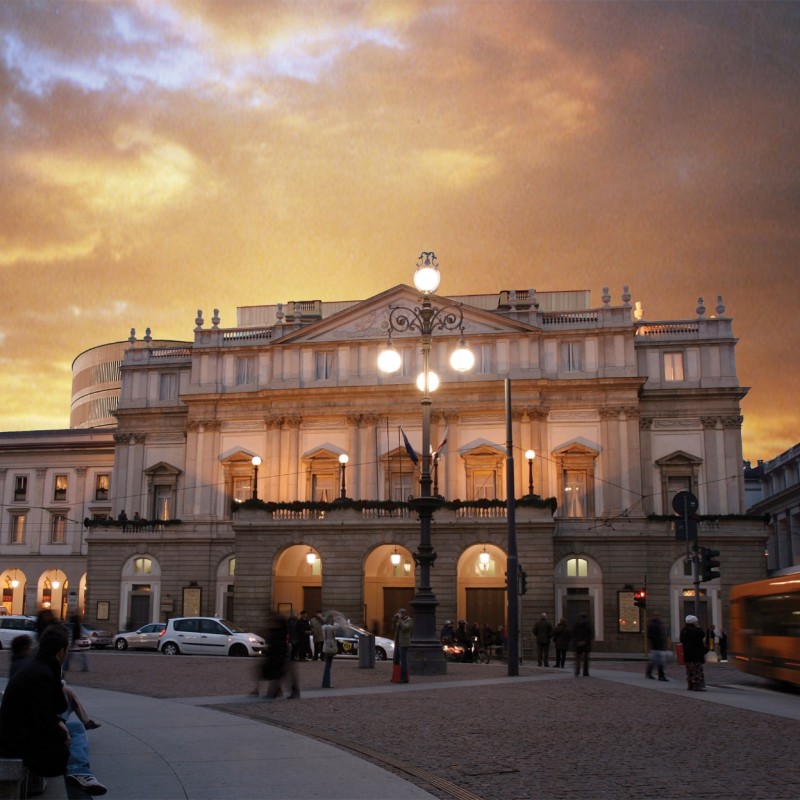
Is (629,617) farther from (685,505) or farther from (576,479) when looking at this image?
→ (685,505)

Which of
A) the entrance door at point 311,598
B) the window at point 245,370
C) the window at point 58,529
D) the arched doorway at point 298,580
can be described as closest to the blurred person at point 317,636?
the arched doorway at point 298,580

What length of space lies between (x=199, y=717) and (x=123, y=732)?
2.47 meters

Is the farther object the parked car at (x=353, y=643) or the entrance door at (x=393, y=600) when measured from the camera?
the entrance door at (x=393, y=600)

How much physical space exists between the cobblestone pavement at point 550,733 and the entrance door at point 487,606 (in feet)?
90.3

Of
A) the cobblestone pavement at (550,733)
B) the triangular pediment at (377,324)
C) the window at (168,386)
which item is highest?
the triangular pediment at (377,324)

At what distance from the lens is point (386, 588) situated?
5703 cm

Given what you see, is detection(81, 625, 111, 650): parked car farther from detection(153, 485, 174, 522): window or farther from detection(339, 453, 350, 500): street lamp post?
detection(339, 453, 350, 500): street lamp post

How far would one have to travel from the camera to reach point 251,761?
13305 mm

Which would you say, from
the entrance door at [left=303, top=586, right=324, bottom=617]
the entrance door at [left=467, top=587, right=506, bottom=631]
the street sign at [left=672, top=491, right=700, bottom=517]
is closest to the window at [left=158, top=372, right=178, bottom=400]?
the entrance door at [left=303, top=586, right=324, bottom=617]

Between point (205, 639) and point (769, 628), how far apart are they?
79.4 ft

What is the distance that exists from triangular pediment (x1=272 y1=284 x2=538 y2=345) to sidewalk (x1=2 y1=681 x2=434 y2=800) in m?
43.2

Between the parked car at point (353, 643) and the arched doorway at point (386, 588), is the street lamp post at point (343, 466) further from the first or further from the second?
the parked car at point (353, 643)

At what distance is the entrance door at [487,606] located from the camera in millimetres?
55656

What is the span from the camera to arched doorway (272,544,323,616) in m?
55.3
